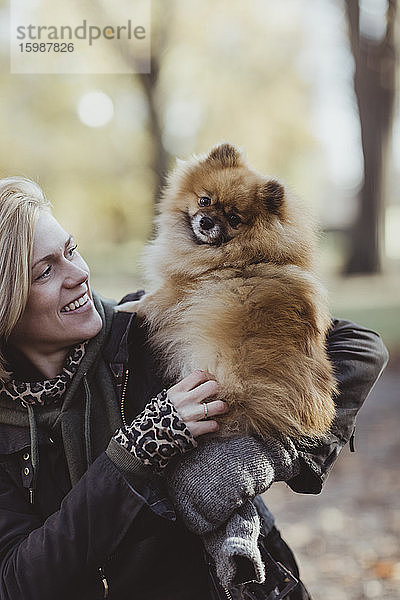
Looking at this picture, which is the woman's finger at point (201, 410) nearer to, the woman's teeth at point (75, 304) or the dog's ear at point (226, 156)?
the woman's teeth at point (75, 304)

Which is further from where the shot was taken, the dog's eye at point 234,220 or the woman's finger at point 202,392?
the dog's eye at point 234,220

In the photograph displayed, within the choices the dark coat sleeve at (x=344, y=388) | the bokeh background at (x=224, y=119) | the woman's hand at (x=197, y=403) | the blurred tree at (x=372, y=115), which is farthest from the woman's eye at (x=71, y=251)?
the blurred tree at (x=372, y=115)

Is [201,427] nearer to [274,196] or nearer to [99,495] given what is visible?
[99,495]

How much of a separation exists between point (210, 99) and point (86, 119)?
3.18 meters

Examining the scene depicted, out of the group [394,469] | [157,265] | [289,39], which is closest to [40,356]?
[157,265]

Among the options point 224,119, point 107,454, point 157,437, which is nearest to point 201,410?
point 157,437

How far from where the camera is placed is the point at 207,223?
283 cm

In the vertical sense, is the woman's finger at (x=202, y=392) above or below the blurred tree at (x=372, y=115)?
below

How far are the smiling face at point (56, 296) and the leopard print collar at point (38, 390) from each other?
134 mm

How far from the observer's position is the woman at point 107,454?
178 centimetres

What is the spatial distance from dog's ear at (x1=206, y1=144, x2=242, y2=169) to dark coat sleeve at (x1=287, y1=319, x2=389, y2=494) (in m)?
1.06

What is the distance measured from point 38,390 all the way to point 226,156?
1551 millimetres

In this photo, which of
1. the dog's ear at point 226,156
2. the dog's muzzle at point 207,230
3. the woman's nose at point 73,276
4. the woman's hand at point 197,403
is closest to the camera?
the woman's hand at point 197,403

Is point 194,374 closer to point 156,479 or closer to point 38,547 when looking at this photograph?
point 156,479
